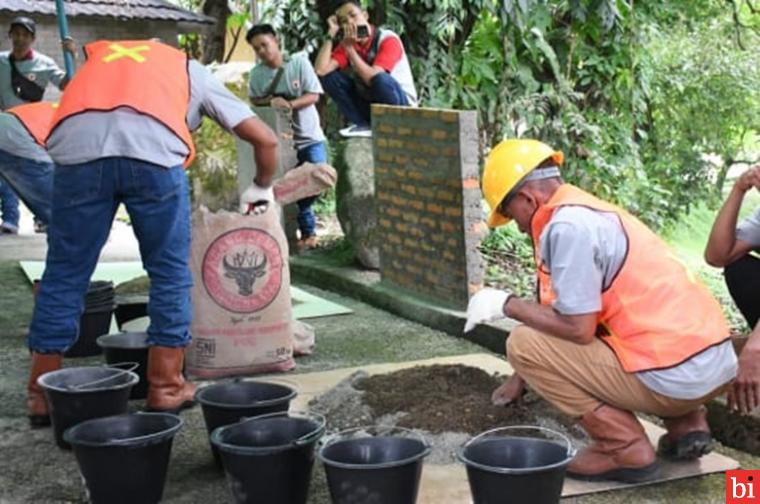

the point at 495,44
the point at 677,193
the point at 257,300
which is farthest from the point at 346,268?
the point at 677,193

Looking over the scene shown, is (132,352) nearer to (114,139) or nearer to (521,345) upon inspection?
(114,139)

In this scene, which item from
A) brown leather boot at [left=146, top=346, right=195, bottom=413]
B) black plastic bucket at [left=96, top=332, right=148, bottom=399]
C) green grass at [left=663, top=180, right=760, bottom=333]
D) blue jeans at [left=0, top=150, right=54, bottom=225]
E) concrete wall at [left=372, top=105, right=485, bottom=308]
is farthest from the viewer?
green grass at [left=663, top=180, right=760, bottom=333]

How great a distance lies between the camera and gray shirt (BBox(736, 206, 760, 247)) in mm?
3594

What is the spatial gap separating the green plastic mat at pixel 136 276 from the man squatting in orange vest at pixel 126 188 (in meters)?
1.79

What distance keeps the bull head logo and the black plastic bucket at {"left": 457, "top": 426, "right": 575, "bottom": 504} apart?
1.66 meters

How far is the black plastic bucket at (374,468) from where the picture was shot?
2607 millimetres

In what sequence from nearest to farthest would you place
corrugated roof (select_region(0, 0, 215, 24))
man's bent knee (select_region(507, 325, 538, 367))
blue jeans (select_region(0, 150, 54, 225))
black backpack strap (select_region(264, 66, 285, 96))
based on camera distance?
man's bent knee (select_region(507, 325, 538, 367)), blue jeans (select_region(0, 150, 54, 225)), black backpack strap (select_region(264, 66, 285, 96)), corrugated roof (select_region(0, 0, 215, 24))

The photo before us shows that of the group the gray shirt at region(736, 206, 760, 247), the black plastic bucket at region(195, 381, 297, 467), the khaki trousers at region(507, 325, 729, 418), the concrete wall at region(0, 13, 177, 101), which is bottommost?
the black plastic bucket at region(195, 381, 297, 467)

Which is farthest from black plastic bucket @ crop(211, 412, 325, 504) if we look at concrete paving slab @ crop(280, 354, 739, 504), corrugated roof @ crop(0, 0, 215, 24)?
corrugated roof @ crop(0, 0, 215, 24)

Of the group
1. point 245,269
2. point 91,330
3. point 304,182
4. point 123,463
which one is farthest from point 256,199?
point 123,463

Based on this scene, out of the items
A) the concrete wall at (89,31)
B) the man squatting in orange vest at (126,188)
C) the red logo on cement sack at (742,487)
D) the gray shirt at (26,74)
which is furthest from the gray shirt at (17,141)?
the concrete wall at (89,31)

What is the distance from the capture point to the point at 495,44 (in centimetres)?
823

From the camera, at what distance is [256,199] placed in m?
4.22

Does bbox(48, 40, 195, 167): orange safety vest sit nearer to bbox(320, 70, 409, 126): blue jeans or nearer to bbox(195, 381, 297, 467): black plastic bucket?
bbox(195, 381, 297, 467): black plastic bucket
